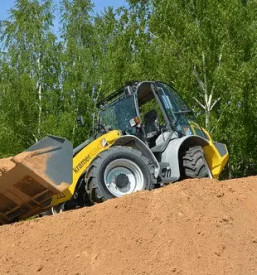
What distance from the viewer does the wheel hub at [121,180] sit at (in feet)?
30.3

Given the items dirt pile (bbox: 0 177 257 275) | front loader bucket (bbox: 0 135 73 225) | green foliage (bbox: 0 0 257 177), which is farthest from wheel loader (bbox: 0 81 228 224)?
green foliage (bbox: 0 0 257 177)

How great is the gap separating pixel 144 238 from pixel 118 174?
7.62 feet

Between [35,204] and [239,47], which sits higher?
[239,47]

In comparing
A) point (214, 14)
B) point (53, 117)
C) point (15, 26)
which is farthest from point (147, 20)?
point (15, 26)

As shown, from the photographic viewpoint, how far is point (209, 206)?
7590 millimetres

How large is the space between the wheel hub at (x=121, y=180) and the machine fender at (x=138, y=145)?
45cm

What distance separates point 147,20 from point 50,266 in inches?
628

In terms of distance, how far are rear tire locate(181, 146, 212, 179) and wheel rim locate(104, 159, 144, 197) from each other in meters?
1.07

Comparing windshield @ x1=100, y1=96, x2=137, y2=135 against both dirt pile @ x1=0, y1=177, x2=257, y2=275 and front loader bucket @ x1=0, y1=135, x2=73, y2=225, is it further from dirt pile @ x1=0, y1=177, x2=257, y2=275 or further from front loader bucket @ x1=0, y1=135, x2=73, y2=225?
dirt pile @ x1=0, y1=177, x2=257, y2=275

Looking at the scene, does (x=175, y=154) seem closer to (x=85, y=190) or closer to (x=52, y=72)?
(x=85, y=190)

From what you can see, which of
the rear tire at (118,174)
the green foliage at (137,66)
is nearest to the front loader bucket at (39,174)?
the rear tire at (118,174)

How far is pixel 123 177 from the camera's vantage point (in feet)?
30.5

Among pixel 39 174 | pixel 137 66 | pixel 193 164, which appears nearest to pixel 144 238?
pixel 39 174

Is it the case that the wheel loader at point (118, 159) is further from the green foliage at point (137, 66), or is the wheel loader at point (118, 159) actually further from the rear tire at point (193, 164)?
the green foliage at point (137, 66)
